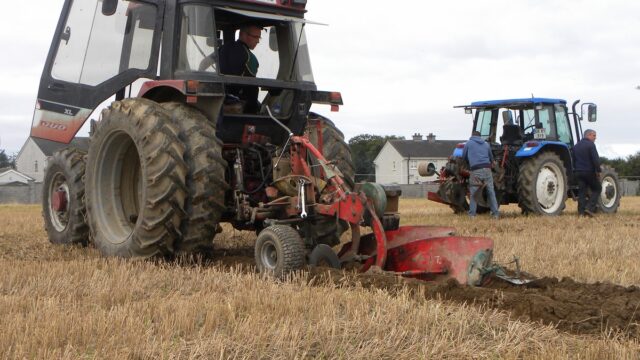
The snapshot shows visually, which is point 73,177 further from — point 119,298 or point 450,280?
point 450,280

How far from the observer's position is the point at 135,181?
709cm

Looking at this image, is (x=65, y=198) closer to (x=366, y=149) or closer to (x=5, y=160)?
(x=366, y=149)

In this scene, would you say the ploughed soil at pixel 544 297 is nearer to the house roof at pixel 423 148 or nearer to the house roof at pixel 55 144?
the house roof at pixel 55 144

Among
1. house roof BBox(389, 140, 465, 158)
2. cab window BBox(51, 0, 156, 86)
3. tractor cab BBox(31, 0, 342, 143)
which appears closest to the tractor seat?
tractor cab BBox(31, 0, 342, 143)

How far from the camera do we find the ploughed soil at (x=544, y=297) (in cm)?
391

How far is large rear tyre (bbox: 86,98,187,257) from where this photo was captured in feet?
19.5

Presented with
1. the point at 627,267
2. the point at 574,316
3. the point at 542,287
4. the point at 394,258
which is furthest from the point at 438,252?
the point at 627,267

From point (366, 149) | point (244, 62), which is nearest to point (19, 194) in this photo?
point (244, 62)

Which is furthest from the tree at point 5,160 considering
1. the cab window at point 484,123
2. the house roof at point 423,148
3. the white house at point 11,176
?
the cab window at point 484,123

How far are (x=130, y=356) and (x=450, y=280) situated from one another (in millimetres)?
2359

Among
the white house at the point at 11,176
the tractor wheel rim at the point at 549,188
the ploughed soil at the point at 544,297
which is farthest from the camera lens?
the white house at the point at 11,176

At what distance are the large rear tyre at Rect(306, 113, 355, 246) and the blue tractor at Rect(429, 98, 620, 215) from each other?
6.07 meters

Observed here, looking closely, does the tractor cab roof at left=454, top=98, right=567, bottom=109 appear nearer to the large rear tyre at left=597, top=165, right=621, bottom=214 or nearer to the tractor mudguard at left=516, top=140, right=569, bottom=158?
the tractor mudguard at left=516, top=140, right=569, bottom=158

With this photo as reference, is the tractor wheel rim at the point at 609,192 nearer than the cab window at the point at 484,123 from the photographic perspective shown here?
No
